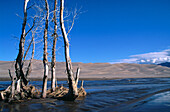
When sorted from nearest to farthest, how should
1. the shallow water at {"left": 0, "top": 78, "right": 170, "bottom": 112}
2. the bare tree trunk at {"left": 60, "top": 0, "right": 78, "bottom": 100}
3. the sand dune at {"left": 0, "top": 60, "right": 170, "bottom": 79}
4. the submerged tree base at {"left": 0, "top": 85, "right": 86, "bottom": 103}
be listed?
the shallow water at {"left": 0, "top": 78, "right": 170, "bottom": 112} → the bare tree trunk at {"left": 60, "top": 0, "right": 78, "bottom": 100} → the submerged tree base at {"left": 0, "top": 85, "right": 86, "bottom": 103} → the sand dune at {"left": 0, "top": 60, "right": 170, "bottom": 79}

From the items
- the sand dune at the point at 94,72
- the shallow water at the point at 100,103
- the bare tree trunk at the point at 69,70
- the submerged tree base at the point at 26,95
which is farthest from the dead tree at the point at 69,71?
the sand dune at the point at 94,72

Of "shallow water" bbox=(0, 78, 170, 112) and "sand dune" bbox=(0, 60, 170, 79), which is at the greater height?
"sand dune" bbox=(0, 60, 170, 79)

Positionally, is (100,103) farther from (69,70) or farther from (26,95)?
(26,95)

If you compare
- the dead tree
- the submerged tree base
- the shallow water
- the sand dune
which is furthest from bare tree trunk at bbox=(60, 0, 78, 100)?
the sand dune

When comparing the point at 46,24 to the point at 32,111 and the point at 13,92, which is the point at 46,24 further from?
the point at 32,111

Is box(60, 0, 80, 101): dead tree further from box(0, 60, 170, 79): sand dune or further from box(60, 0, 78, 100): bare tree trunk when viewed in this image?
box(0, 60, 170, 79): sand dune

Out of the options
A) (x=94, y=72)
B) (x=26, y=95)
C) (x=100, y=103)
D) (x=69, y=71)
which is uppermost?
(x=69, y=71)

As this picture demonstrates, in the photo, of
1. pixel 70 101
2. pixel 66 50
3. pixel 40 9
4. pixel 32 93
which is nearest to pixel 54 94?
pixel 32 93

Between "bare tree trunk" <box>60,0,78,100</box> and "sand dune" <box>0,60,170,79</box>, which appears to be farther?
"sand dune" <box>0,60,170,79</box>

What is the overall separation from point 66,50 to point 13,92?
3.44 m

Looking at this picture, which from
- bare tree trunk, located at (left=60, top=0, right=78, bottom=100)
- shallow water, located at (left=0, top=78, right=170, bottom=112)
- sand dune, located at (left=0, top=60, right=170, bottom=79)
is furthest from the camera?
sand dune, located at (left=0, top=60, right=170, bottom=79)

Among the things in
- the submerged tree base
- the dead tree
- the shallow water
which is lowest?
the shallow water

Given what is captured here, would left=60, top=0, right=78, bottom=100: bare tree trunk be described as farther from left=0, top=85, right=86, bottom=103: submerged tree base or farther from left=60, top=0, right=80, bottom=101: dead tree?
left=0, top=85, right=86, bottom=103: submerged tree base

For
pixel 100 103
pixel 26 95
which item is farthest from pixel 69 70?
pixel 26 95
